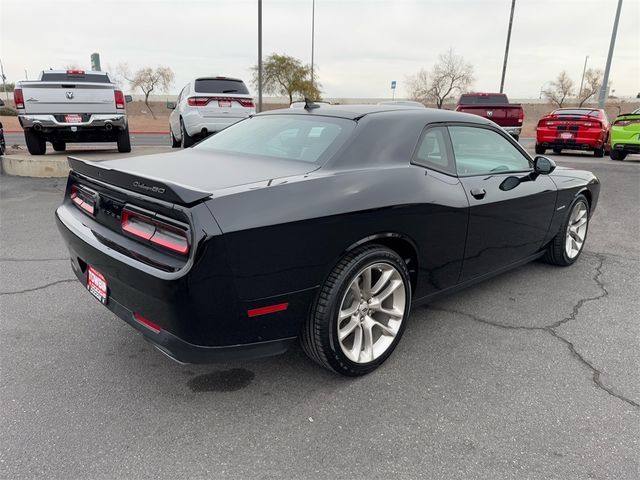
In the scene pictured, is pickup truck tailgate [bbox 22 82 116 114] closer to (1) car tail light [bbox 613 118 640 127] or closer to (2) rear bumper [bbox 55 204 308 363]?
(2) rear bumper [bbox 55 204 308 363]

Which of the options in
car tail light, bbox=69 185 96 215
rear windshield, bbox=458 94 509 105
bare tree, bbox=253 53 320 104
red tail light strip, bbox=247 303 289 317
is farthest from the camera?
bare tree, bbox=253 53 320 104

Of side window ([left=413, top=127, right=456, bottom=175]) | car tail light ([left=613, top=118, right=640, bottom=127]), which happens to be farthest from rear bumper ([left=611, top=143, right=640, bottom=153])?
side window ([left=413, top=127, right=456, bottom=175])

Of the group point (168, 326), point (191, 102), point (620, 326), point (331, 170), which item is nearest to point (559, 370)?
point (620, 326)

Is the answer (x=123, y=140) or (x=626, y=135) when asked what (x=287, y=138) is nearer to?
(x=123, y=140)

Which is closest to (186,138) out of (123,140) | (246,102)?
(123,140)

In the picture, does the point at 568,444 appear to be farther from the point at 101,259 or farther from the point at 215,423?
the point at 101,259

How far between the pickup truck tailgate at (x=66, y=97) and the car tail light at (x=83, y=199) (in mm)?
6651

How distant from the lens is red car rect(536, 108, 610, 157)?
12211 mm

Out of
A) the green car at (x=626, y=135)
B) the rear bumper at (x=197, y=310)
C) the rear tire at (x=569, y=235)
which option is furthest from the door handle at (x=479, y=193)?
the green car at (x=626, y=135)

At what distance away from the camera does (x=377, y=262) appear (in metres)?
2.56

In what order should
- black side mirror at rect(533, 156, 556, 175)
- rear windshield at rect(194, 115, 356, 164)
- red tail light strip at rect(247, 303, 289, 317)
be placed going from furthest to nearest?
black side mirror at rect(533, 156, 556, 175) < rear windshield at rect(194, 115, 356, 164) < red tail light strip at rect(247, 303, 289, 317)

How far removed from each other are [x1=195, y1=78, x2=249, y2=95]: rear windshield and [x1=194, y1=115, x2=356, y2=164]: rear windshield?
7.13m

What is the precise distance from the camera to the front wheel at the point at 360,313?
2.38m

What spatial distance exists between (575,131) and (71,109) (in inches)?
469
